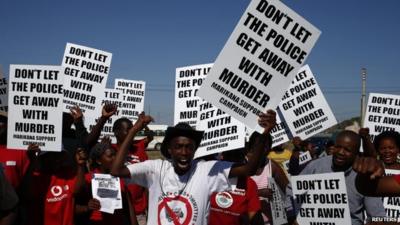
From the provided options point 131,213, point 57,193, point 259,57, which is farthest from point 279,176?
point 57,193

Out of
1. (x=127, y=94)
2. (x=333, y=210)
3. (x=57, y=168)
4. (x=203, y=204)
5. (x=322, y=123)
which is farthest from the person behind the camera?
(x=127, y=94)

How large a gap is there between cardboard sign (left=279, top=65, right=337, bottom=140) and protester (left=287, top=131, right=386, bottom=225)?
1940 millimetres

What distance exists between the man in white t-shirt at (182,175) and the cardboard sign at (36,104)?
5.31 ft

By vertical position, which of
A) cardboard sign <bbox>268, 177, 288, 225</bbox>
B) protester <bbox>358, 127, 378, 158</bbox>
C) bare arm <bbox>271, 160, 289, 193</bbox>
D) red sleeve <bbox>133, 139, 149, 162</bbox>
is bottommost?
cardboard sign <bbox>268, 177, 288, 225</bbox>

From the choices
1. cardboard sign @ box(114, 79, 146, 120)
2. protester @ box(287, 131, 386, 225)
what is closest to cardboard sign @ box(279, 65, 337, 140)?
protester @ box(287, 131, 386, 225)

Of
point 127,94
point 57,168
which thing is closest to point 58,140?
point 57,168

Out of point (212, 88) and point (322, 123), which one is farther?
point (322, 123)

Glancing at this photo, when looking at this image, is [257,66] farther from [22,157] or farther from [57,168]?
[22,157]

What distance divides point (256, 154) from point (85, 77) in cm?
513

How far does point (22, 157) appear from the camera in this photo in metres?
A: 5.10

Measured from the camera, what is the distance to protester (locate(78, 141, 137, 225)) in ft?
16.3

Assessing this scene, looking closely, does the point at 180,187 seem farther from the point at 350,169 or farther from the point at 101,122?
the point at 101,122

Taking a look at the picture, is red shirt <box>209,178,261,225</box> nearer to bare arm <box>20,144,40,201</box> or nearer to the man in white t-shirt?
the man in white t-shirt

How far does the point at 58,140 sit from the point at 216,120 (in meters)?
1.78
